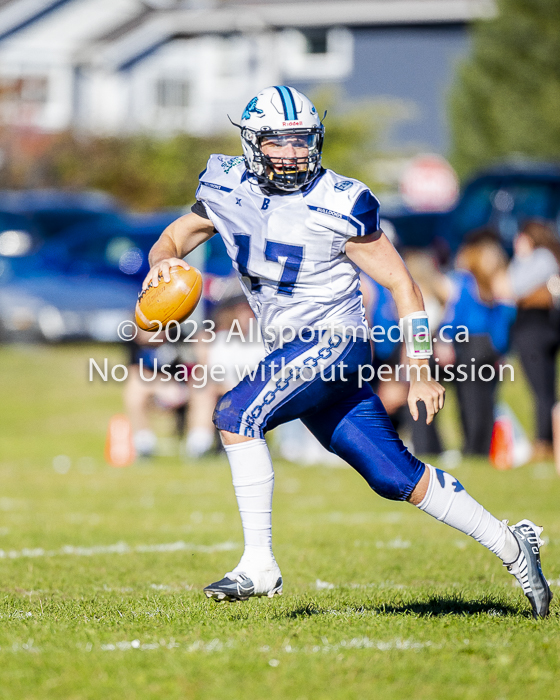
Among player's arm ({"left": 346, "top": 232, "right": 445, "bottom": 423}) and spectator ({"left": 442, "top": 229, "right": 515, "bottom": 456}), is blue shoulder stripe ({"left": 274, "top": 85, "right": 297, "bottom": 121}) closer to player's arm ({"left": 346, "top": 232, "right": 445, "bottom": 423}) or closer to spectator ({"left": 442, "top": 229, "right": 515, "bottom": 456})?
player's arm ({"left": 346, "top": 232, "right": 445, "bottom": 423})

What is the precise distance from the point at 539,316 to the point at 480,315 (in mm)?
644

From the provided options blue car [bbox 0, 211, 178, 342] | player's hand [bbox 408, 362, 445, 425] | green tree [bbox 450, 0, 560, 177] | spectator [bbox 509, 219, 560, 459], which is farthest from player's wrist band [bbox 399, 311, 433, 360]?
green tree [bbox 450, 0, 560, 177]

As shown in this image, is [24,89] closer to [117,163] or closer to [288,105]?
[117,163]

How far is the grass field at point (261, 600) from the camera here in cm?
323

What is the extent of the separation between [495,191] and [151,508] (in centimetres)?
1099

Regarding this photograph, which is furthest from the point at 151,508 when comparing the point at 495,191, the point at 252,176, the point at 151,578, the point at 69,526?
the point at 495,191

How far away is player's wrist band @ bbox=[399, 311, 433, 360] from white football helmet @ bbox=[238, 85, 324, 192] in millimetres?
684

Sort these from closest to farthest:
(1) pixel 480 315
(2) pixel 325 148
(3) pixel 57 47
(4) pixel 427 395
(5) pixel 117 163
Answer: (4) pixel 427 395
(1) pixel 480 315
(5) pixel 117 163
(2) pixel 325 148
(3) pixel 57 47

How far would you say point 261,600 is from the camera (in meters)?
4.51

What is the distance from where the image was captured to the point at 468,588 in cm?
495

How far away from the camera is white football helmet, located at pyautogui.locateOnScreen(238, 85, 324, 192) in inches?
168

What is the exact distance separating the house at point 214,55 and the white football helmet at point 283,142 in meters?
29.5

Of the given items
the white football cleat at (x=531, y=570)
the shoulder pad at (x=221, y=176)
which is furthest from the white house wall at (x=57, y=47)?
the white football cleat at (x=531, y=570)

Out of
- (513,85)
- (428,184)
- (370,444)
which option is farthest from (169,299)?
(513,85)
